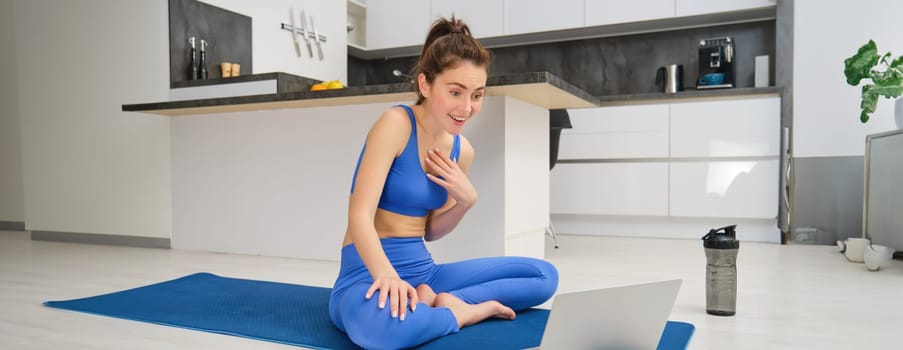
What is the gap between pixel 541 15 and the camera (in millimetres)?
5035

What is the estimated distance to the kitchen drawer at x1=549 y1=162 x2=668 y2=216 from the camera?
4.34 metres

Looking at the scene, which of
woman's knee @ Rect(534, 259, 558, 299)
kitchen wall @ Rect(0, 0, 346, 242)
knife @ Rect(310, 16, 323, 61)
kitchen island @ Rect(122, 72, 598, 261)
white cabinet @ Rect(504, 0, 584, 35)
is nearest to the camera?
woman's knee @ Rect(534, 259, 558, 299)

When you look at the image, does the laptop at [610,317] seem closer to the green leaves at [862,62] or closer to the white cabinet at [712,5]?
the green leaves at [862,62]

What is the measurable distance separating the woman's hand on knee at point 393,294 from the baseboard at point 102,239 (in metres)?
2.78

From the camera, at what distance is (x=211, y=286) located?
2.36m

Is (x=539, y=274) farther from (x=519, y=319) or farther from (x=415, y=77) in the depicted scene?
(x=415, y=77)

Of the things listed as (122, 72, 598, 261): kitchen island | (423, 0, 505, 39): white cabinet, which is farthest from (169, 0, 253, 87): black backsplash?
(423, 0, 505, 39): white cabinet

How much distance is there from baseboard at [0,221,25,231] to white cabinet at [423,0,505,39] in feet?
12.6

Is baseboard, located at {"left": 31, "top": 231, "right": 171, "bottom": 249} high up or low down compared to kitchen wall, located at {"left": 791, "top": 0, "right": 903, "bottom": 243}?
down

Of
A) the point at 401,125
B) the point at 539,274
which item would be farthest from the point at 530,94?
the point at 401,125

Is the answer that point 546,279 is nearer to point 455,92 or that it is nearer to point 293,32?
point 455,92

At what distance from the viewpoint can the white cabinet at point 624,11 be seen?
15.1ft

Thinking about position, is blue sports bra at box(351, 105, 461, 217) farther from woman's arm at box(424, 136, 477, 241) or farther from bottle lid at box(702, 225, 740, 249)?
bottle lid at box(702, 225, 740, 249)

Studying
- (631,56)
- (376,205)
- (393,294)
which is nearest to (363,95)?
(376,205)
